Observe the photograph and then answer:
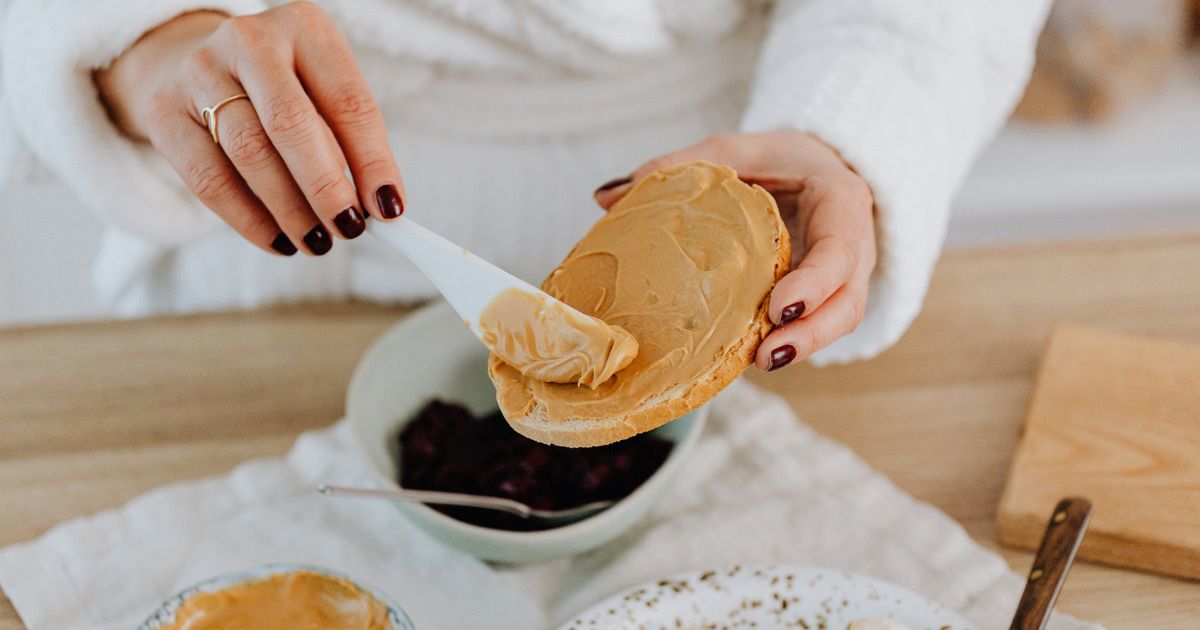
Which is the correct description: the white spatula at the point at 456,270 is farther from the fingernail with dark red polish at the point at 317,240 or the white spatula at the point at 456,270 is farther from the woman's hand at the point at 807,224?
the woman's hand at the point at 807,224

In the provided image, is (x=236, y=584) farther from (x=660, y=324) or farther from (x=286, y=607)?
(x=660, y=324)

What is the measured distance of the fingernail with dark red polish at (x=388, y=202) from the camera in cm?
76

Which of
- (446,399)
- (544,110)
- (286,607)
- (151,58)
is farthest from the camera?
(544,110)

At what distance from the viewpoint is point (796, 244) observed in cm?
93

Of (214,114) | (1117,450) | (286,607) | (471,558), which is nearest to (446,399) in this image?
(471,558)

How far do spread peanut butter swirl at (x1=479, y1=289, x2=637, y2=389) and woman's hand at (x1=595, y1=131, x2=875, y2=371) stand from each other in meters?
0.12

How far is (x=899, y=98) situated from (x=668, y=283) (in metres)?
0.41

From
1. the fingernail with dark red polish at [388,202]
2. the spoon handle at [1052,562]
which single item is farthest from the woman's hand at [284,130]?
the spoon handle at [1052,562]

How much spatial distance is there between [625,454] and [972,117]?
1.74 feet

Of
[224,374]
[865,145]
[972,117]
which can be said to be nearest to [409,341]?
[224,374]

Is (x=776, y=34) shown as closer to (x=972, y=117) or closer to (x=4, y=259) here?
(x=972, y=117)

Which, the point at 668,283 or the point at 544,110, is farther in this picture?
the point at 544,110

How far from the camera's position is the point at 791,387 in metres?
1.12

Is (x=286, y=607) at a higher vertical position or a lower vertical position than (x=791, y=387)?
higher
